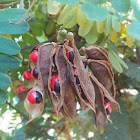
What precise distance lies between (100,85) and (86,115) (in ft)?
2.36

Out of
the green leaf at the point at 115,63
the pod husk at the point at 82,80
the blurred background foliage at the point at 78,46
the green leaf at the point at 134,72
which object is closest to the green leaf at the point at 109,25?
the blurred background foliage at the point at 78,46

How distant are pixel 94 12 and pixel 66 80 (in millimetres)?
243

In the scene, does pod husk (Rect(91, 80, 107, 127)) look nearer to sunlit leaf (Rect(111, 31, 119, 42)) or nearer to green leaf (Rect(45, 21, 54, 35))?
sunlit leaf (Rect(111, 31, 119, 42))

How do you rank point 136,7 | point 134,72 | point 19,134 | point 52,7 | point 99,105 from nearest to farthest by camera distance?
point 136,7 < point 99,105 < point 52,7 < point 134,72 < point 19,134

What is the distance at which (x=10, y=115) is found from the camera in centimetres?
177

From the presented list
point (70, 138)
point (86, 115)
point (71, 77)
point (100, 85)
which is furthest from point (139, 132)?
point (71, 77)

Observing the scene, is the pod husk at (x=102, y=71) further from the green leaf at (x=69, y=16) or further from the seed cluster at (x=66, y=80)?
the green leaf at (x=69, y=16)

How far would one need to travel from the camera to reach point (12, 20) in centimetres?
92

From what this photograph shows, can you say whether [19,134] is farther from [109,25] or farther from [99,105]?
[109,25]

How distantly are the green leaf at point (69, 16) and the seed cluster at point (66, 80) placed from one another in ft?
0.50

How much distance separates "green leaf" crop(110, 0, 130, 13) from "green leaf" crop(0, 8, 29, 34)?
0.32m

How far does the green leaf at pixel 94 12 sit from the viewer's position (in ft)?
2.59

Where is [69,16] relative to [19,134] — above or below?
above

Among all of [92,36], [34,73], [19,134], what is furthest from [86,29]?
[19,134]
